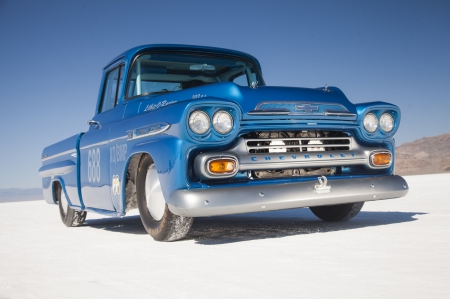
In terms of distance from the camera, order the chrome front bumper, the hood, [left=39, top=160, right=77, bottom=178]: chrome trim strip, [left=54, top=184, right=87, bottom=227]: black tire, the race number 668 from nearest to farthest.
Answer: the chrome front bumper, the hood, the race number 668, [left=39, top=160, right=77, bottom=178]: chrome trim strip, [left=54, top=184, right=87, bottom=227]: black tire

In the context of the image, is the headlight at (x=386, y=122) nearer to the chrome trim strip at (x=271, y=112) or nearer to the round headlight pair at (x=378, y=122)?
the round headlight pair at (x=378, y=122)

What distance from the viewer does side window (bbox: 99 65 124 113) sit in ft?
18.6

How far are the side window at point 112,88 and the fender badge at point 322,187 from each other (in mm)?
2439

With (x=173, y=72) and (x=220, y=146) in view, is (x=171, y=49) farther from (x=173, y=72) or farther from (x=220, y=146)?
(x=220, y=146)

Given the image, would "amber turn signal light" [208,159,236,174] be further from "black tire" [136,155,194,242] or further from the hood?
"black tire" [136,155,194,242]

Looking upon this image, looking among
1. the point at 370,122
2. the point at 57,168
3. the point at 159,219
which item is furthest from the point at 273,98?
the point at 57,168

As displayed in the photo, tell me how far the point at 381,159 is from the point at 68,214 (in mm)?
4159

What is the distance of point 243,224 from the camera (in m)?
5.82

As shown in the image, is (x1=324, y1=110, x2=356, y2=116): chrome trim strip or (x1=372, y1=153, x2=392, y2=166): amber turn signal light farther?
(x1=372, y1=153, x2=392, y2=166): amber turn signal light

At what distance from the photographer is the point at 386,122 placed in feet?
15.8

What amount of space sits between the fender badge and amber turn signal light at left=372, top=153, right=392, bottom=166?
656 millimetres

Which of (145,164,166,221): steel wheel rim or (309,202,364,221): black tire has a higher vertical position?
(145,164,166,221): steel wheel rim

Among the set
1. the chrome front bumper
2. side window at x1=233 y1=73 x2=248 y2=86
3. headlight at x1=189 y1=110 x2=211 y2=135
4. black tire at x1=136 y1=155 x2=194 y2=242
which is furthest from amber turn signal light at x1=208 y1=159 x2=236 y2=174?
side window at x1=233 y1=73 x2=248 y2=86

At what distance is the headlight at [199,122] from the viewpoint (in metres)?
3.97
